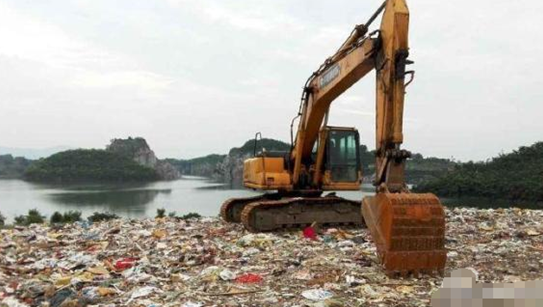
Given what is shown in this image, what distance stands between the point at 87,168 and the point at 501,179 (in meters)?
56.5

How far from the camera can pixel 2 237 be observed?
409 inches

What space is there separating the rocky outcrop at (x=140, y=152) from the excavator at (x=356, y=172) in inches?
2968

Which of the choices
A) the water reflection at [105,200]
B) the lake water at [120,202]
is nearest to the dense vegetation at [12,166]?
the lake water at [120,202]

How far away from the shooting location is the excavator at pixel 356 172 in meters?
5.89

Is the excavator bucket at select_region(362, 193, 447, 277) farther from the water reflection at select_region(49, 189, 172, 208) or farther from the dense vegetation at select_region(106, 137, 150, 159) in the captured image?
the dense vegetation at select_region(106, 137, 150, 159)

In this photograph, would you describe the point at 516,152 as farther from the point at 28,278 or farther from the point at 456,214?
the point at 28,278

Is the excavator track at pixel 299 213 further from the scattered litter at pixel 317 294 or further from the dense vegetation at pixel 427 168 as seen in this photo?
the dense vegetation at pixel 427 168

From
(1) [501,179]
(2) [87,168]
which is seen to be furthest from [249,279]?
(2) [87,168]

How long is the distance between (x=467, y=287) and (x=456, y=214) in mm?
11938

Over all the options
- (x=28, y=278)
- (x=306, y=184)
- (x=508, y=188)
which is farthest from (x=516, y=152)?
(x=28, y=278)

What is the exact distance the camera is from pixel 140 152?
8762 centimetres

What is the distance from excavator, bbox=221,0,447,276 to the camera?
19.3ft

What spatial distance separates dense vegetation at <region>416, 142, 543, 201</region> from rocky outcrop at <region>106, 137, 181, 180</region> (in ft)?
185

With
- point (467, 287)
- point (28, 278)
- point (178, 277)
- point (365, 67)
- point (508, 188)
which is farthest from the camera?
point (508, 188)
